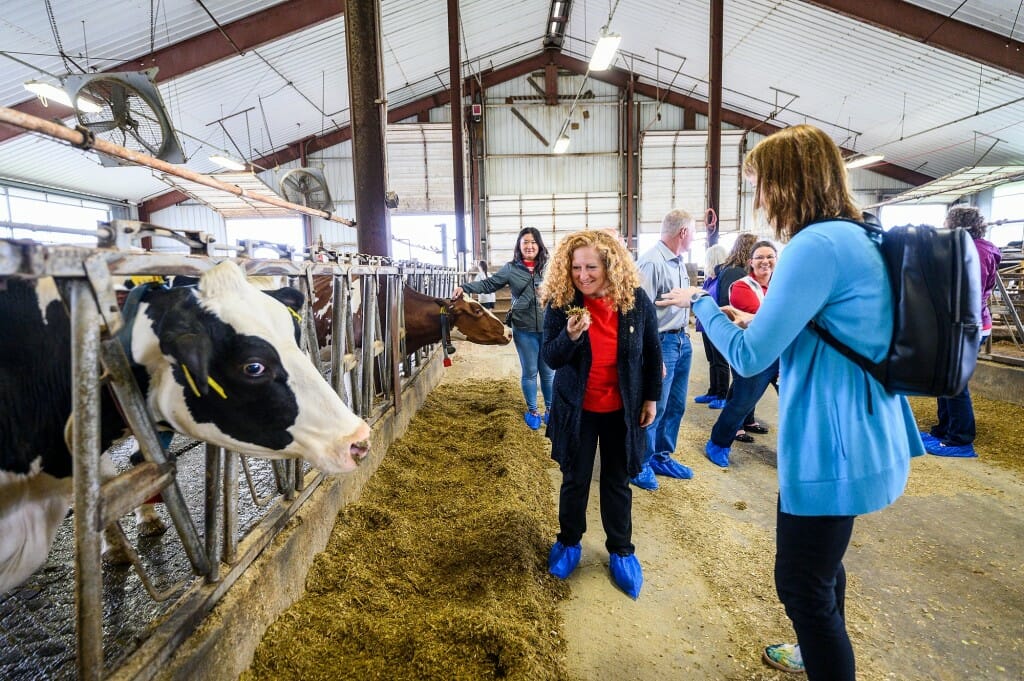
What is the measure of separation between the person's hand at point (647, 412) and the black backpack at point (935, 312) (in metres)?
1.23

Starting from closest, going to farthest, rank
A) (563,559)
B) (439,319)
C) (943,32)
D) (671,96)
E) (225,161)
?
(563,559), (439,319), (943,32), (225,161), (671,96)

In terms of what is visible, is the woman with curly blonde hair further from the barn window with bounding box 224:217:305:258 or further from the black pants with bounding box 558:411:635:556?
the barn window with bounding box 224:217:305:258

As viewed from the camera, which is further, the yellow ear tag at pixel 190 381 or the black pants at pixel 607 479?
the black pants at pixel 607 479

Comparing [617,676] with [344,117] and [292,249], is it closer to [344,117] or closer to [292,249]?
[292,249]

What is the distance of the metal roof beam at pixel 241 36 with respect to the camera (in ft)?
33.4

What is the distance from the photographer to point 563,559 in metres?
2.54

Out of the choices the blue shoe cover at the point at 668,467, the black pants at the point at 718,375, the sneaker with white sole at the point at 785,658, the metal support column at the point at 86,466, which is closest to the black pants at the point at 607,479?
the sneaker with white sole at the point at 785,658

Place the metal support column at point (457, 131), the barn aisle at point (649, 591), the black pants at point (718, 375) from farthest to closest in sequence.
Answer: the metal support column at point (457, 131)
the black pants at point (718, 375)
the barn aisle at point (649, 591)

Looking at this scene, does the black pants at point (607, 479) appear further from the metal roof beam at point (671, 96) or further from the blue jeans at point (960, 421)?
the metal roof beam at point (671, 96)

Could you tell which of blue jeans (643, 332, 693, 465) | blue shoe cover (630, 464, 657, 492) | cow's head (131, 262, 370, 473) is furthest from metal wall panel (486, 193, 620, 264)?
Answer: cow's head (131, 262, 370, 473)

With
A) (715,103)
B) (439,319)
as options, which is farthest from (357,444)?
(715,103)

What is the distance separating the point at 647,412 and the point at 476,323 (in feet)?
9.90

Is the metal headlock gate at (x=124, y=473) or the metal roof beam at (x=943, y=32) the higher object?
the metal roof beam at (x=943, y=32)

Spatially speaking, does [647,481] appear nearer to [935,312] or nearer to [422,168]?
[935,312]
